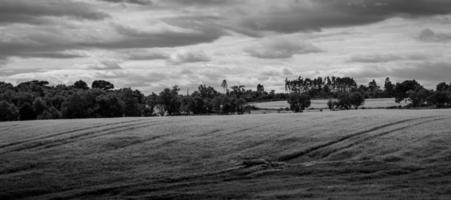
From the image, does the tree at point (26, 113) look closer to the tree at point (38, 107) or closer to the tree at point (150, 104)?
the tree at point (38, 107)

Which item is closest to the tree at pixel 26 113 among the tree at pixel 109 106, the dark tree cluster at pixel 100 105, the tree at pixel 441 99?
the dark tree cluster at pixel 100 105

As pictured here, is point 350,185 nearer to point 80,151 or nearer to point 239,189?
point 239,189

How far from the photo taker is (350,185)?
32.0 metres

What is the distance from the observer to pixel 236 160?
40469mm

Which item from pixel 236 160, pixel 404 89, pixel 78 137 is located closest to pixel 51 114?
pixel 78 137

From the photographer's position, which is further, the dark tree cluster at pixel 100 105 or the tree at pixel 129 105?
the tree at pixel 129 105

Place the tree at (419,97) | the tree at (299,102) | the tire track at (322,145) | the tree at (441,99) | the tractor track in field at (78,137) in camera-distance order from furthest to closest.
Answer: the tree at (299,102) → the tree at (419,97) → the tree at (441,99) → the tractor track in field at (78,137) → the tire track at (322,145)

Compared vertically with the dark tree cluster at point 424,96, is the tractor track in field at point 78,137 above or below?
below

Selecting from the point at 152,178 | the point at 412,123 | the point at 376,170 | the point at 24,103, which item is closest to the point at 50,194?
the point at 152,178

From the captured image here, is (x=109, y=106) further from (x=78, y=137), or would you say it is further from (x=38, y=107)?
(x=78, y=137)

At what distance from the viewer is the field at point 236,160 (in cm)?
3198

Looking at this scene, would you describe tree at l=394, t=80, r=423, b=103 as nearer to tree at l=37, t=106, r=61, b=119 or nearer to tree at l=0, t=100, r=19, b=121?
tree at l=37, t=106, r=61, b=119

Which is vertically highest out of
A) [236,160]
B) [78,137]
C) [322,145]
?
[78,137]

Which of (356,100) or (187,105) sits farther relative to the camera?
(356,100)
